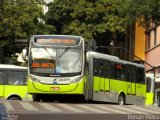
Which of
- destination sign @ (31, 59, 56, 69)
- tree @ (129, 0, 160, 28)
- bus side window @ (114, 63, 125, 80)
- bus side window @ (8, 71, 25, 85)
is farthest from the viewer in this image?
bus side window @ (8, 71, 25, 85)

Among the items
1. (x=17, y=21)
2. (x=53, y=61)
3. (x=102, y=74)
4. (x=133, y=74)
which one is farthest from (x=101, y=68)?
(x=17, y=21)

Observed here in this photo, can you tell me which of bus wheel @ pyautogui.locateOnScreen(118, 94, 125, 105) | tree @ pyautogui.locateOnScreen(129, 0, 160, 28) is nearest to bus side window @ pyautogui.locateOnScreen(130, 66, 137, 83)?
bus wheel @ pyautogui.locateOnScreen(118, 94, 125, 105)

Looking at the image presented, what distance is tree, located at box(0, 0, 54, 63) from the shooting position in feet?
135

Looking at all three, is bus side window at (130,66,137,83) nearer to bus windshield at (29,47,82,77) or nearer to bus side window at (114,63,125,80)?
bus side window at (114,63,125,80)

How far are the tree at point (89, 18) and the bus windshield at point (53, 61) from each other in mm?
23424

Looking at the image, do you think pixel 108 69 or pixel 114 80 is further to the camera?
pixel 114 80

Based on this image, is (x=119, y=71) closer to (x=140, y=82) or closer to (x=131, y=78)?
(x=131, y=78)

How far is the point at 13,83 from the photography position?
3114cm

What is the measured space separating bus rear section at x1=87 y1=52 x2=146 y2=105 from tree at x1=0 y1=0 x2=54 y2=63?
1326cm

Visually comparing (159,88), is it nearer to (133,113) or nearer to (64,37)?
(64,37)

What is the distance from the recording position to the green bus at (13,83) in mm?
30645

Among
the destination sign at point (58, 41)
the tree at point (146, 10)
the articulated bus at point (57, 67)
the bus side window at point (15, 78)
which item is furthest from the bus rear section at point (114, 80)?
the bus side window at point (15, 78)

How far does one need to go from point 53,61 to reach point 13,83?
1153 centimetres

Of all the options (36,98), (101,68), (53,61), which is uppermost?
(53,61)
